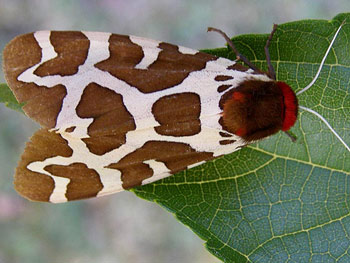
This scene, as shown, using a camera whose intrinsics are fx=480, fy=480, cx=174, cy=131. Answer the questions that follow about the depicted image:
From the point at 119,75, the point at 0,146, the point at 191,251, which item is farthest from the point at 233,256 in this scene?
the point at 0,146

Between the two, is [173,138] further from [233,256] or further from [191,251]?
[191,251]

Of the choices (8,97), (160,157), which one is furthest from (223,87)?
(8,97)

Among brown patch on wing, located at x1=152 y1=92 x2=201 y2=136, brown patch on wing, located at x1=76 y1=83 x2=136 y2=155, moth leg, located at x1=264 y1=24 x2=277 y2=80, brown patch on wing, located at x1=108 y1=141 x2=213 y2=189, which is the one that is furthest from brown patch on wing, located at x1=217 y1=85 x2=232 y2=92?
brown patch on wing, located at x1=76 y1=83 x2=136 y2=155

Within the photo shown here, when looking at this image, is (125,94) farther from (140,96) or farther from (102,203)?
(102,203)

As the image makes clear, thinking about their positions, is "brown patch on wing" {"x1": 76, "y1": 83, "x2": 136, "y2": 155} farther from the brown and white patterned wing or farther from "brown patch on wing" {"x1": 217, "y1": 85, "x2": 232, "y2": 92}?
"brown patch on wing" {"x1": 217, "y1": 85, "x2": 232, "y2": 92}

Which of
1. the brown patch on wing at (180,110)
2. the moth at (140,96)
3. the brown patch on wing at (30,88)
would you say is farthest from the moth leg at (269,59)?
the brown patch on wing at (30,88)
